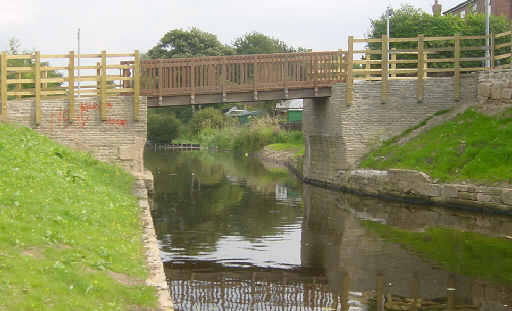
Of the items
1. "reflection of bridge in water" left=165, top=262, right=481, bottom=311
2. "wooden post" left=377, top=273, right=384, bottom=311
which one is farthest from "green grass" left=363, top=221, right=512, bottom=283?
"wooden post" left=377, top=273, right=384, bottom=311

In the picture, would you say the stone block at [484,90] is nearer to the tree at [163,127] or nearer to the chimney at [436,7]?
the chimney at [436,7]

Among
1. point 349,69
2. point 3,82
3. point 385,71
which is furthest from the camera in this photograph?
point 385,71

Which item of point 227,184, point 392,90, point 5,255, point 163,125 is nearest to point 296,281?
point 5,255

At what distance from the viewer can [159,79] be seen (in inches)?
1032

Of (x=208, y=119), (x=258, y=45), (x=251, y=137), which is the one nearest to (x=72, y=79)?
(x=251, y=137)

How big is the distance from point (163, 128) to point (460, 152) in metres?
56.7

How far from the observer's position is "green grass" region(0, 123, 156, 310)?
769 centimetres

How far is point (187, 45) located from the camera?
83250 mm

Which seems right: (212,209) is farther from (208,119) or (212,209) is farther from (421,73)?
(208,119)

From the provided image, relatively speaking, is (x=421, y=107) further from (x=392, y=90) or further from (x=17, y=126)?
(x=17, y=126)

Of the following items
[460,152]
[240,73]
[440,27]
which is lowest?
[460,152]

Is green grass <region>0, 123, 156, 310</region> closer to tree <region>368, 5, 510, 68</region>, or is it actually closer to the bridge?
the bridge

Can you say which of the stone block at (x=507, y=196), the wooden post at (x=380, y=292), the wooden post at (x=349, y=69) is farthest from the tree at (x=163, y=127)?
the wooden post at (x=380, y=292)

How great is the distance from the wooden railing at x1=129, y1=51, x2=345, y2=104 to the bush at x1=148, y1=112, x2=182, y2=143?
5037 centimetres
